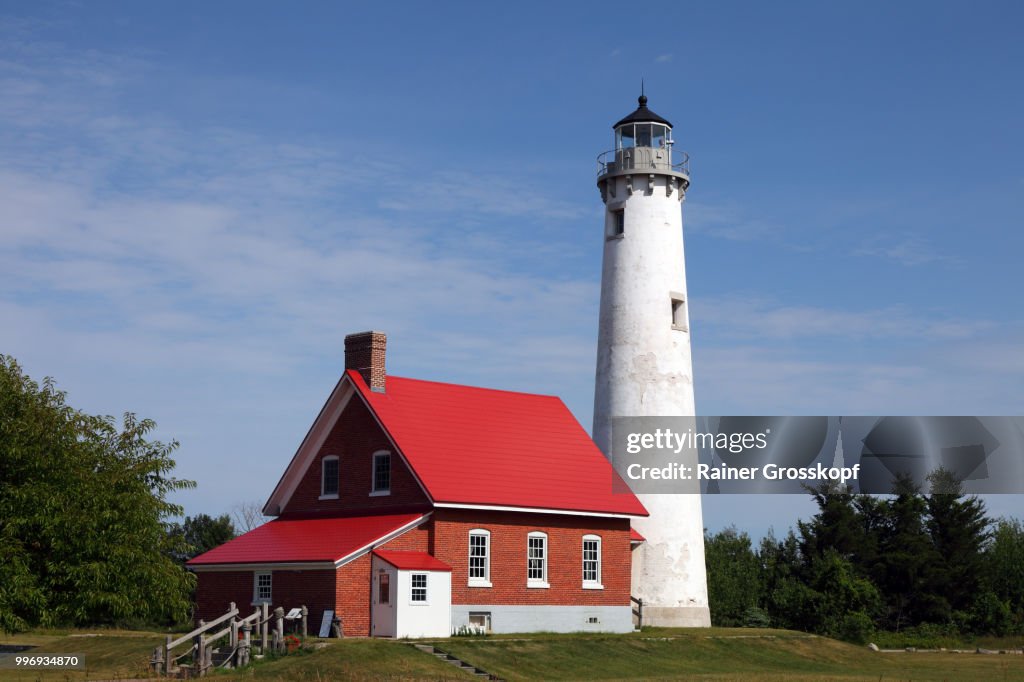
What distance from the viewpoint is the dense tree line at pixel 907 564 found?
181 feet

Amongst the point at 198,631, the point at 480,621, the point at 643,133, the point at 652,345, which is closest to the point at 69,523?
the point at 198,631

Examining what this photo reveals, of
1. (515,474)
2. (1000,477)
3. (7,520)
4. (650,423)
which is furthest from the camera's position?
(1000,477)

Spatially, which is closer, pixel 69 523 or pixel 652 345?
pixel 69 523

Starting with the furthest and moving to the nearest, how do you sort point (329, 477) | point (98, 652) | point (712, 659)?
1. point (329, 477)
2. point (712, 659)
3. point (98, 652)

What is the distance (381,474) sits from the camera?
37781 millimetres

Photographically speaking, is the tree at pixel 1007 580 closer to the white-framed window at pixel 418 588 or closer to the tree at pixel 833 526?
the tree at pixel 833 526

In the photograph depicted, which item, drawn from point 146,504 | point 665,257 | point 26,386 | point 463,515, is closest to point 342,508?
point 463,515

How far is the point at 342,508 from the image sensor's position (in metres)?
38.8

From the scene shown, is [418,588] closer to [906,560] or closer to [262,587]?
[262,587]

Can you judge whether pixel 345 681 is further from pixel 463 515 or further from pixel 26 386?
pixel 26 386

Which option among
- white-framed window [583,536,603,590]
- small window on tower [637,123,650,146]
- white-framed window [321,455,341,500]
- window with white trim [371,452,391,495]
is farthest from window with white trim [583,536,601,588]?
small window on tower [637,123,650,146]

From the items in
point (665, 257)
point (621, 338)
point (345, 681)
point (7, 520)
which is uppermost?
point (665, 257)

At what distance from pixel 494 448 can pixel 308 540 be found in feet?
22.0

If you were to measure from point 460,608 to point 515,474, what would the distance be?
4.80 m
